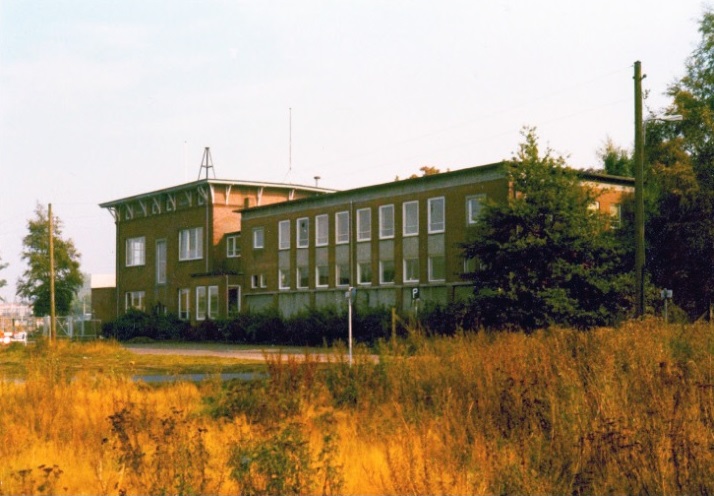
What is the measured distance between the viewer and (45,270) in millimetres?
86125

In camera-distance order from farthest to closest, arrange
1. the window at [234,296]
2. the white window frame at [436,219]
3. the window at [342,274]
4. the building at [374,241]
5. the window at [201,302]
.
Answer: the window at [201,302], the window at [234,296], the window at [342,274], the white window frame at [436,219], the building at [374,241]

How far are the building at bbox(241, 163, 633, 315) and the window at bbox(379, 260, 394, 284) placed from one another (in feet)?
0.21

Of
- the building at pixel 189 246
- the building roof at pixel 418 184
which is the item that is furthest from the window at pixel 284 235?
the building at pixel 189 246

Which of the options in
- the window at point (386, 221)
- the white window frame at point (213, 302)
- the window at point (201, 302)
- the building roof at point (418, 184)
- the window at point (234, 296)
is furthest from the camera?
the window at point (201, 302)

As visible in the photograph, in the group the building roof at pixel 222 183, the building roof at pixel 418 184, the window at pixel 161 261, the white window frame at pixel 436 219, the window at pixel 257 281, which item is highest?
the building roof at pixel 222 183

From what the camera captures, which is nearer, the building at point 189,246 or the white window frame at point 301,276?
the white window frame at point 301,276

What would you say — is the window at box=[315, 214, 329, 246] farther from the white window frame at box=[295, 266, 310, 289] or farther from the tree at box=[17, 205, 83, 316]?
the tree at box=[17, 205, 83, 316]

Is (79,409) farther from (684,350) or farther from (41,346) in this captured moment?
(41,346)

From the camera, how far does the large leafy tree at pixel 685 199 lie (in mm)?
42781

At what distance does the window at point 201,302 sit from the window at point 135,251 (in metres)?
10.9

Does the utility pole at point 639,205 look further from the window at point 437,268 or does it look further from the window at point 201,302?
the window at point 201,302

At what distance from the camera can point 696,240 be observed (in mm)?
42438

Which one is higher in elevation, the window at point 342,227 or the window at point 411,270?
the window at point 342,227

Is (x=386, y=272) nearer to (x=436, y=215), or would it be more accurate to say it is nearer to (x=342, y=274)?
(x=342, y=274)
